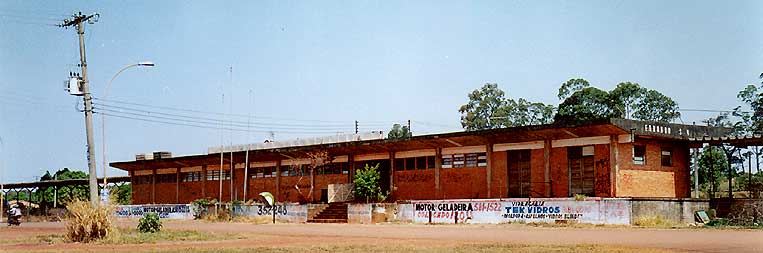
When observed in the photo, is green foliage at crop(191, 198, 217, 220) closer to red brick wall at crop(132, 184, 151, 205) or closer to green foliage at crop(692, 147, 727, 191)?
red brick wall at crop(132, 184, 151, 205)

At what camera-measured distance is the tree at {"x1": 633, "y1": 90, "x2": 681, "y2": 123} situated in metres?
75.1

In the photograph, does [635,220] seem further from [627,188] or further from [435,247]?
[435,247]

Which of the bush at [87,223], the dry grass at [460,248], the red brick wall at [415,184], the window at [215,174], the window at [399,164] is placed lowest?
the dry grass at [460,248]

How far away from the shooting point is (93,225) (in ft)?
76.9

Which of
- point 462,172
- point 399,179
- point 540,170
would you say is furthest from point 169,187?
point 540,170

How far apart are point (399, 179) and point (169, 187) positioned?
2320cm

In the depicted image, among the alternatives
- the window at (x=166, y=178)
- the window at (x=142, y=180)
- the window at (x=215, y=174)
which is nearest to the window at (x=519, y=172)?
the window at (x=215, y=174)

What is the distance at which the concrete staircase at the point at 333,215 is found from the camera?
1729 inches

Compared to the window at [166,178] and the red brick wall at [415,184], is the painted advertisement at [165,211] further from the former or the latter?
the red brick wall at [415,184]

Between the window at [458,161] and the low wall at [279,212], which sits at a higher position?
the window at [458,161]

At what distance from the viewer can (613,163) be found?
36438mm

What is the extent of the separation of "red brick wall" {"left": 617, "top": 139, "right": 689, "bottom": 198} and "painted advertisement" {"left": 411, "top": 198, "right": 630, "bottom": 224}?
3170 mm

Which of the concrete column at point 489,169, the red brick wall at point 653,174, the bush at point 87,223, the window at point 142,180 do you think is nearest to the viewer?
the bush at point 87,223

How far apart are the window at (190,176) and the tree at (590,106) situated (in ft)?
104
